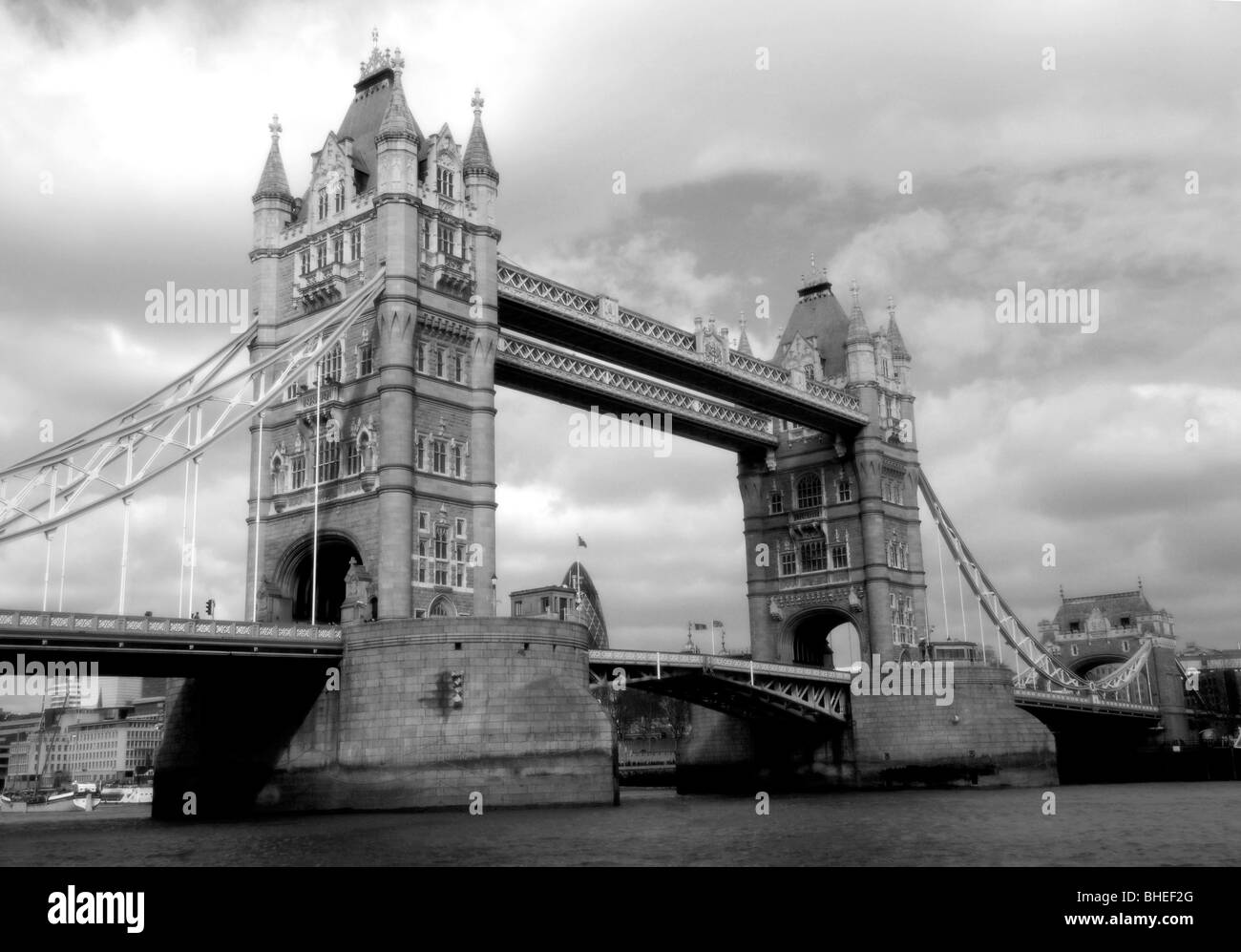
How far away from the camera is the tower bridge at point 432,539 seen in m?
49.6

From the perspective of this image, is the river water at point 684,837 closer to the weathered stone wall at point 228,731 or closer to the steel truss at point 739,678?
the weathered stone wall at point 228,731

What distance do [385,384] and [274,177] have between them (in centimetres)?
1529

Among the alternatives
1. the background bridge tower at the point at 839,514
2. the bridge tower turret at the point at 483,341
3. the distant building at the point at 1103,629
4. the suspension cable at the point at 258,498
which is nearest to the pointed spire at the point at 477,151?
the bridge tower turret at the point at 483,341

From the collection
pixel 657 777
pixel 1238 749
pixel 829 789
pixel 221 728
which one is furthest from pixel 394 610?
pixel 1238 749

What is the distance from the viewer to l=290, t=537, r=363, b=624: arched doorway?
197 ft

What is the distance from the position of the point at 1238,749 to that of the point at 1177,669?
8325 millimetres

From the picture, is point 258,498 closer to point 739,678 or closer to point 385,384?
point 385,384

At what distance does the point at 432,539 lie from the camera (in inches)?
2242

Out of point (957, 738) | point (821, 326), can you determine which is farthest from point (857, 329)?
point (957, 738)

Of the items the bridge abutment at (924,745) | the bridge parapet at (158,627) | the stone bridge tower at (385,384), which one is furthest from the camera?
the bridge abutment at (924,745)

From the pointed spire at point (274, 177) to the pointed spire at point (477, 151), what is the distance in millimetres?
9432

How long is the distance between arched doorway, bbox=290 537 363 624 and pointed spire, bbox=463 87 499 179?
61.4ft
